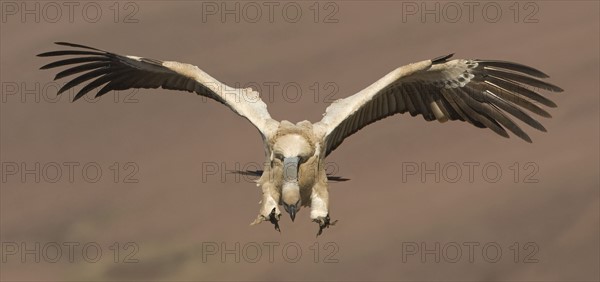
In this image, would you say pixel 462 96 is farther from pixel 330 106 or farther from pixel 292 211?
pixel 292 211

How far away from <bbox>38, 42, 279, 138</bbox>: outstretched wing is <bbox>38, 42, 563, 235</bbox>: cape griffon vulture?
14 millimetres

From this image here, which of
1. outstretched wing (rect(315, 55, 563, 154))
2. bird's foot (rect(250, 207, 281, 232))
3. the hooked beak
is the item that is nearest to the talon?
bird's foot (rect(250, 207, 281, 232))

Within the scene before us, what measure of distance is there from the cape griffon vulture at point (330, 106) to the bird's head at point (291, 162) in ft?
0.04

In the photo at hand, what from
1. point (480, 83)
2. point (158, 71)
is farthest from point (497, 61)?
point (158, 71)

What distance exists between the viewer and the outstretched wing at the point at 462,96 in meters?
15.6

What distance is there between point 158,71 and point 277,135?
300 cm

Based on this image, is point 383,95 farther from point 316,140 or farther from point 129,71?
point 129,71

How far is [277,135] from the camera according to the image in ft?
45.7

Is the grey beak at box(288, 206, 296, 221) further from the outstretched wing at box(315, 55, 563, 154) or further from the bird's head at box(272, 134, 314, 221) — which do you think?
the outstretched wing at box(315, 55, 563, 154)

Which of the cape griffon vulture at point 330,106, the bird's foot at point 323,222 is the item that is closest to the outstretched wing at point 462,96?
the cape griffon vulture at point 330,106

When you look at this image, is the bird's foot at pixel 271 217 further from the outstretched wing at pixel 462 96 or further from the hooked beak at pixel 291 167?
the outstretched wing at pixel 462 96

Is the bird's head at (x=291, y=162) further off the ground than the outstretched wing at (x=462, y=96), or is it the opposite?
the outstretched wing at (x=462, y=96)

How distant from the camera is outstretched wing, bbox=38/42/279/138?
14.9 metres

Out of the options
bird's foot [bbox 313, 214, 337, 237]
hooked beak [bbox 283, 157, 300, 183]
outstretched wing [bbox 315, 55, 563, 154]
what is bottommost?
bird's foot [bbox 313, 214, 337, 237]
